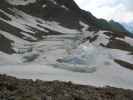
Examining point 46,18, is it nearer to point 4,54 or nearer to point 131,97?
point 4,54

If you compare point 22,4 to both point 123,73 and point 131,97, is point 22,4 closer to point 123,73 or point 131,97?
point 123,73

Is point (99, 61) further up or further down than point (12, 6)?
further down

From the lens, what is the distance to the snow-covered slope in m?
56.4

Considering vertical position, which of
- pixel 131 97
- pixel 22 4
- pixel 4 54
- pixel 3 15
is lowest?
pixel 131 97

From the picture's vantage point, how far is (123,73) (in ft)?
206

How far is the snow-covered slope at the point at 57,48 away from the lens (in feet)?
185

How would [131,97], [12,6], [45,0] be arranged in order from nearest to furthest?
[131,97], [12,6], [45,0]

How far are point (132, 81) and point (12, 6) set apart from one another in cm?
9881

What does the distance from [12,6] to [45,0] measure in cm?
2179

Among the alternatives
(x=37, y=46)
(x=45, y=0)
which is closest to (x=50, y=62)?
(x=37, y=46)

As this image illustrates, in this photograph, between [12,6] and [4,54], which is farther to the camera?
[12,6]

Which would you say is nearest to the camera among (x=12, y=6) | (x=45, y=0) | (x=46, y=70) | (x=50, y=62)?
(x=46, y=70)

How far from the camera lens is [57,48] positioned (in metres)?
89.5

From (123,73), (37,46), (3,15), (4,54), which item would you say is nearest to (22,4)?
(3,15)
